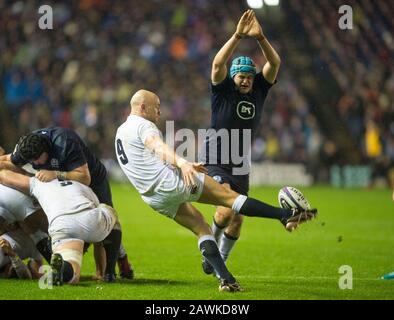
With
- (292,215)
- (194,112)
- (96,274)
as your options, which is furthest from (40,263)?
(194,112)

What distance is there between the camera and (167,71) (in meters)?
24.9

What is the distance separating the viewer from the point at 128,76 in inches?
975

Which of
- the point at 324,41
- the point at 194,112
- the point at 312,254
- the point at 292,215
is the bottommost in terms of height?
the point at 312,254

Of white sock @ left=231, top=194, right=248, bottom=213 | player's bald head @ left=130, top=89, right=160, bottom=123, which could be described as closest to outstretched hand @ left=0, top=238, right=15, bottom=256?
player's bald head @ left=130, top=89, right=160, bottom=123

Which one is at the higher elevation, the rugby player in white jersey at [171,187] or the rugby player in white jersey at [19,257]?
the rugby player in white jersey at [171,187]

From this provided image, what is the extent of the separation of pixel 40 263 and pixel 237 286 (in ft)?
7.58

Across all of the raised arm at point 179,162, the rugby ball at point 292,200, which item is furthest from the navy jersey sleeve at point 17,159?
the rugby ball at point 292,200

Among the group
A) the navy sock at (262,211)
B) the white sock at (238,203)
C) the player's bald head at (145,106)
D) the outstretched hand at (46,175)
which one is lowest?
the navy sock at (262,211)

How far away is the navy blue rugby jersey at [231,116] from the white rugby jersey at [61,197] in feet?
5.36

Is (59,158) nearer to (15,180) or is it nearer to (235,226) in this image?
(15,180)

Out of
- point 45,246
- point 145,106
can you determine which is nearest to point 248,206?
point 145,106

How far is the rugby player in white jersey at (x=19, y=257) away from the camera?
26.4ft

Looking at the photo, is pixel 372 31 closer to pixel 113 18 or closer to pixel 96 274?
pixel 113 18

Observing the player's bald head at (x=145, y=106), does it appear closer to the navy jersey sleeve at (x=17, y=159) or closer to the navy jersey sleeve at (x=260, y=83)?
the navy jersey sleeve at (x=17, y=159)
